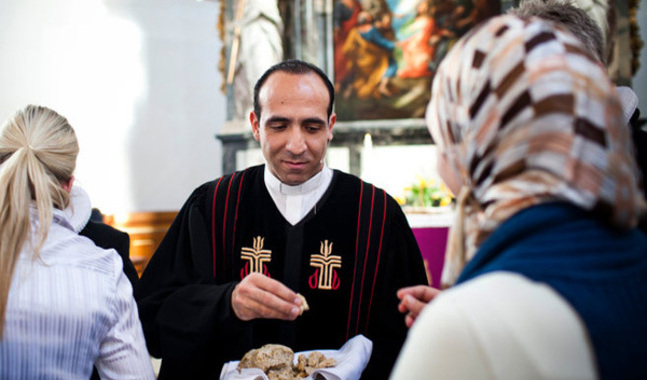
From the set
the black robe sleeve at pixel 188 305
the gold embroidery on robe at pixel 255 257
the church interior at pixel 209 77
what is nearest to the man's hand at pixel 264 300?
the black robe sleeve at pixel 188 305

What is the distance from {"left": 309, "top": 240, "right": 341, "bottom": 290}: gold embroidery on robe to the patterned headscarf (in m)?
1.26

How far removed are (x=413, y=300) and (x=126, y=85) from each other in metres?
8.36

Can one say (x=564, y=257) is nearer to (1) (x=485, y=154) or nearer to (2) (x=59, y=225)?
(1) (x=485, y=154)

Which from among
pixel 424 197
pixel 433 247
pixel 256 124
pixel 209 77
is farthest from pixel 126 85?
pixel 256 124

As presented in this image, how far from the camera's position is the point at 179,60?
9266 mm

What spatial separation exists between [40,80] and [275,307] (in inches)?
316

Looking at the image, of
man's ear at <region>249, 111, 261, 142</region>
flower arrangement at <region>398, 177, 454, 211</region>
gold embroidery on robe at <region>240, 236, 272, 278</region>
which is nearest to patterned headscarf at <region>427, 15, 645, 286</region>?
gold embroidery on robe at <region>240, 236, 272, 278</region>

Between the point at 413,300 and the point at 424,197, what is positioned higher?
the point at 413,300

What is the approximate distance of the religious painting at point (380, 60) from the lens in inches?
299

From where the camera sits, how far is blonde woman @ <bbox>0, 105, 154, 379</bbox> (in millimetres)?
1530

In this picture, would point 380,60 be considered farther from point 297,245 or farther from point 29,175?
point 29,175

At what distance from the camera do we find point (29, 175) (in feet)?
5.61

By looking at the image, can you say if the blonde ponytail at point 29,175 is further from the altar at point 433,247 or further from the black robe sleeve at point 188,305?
the altar at point 433,247

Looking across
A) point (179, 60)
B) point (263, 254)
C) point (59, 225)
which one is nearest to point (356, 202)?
point (263, 254)
